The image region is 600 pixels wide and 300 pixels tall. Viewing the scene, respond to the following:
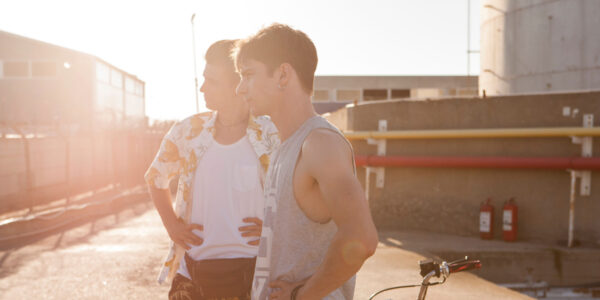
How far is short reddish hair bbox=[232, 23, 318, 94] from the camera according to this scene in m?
1.77

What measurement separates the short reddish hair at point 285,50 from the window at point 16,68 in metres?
32.1

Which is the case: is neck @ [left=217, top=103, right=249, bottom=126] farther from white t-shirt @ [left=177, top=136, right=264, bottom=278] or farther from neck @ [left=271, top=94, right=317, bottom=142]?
neck @ [left=271, top=94, right=317, bottom=142]

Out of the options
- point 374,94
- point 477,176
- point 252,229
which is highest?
point 374,94

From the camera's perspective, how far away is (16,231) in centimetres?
1055

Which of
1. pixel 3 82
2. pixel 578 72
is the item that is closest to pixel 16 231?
pixel 578 72

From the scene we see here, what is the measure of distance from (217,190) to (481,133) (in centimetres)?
673

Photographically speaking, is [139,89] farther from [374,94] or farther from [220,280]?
[220,280]

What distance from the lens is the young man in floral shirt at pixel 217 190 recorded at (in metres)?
2.83

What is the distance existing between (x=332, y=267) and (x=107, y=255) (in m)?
7.82

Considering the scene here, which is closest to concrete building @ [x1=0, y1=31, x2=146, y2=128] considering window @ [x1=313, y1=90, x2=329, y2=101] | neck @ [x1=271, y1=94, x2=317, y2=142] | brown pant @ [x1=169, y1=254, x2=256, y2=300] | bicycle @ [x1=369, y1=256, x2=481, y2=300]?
window @ [x1=313, y1=90, x2=329, y2=101]

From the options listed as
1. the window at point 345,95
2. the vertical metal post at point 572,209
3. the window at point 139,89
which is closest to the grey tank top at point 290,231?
the vertical metal post at point 572,209

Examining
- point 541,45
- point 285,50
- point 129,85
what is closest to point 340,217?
point 285,50

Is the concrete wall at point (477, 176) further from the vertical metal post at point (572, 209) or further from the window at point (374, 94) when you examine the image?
the window at point (374, 94)

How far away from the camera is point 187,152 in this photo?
302 centimetres
